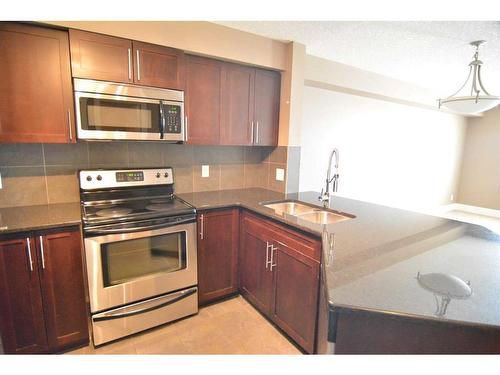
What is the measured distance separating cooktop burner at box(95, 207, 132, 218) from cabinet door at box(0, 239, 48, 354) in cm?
41

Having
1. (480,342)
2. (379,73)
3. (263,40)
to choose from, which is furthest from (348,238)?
(379,73)

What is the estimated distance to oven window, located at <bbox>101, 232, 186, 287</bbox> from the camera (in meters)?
1.78

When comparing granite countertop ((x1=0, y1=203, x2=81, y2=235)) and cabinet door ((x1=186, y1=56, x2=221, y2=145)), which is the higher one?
cabinet door ((x1=186, y1=56, x2=221, y2=145))

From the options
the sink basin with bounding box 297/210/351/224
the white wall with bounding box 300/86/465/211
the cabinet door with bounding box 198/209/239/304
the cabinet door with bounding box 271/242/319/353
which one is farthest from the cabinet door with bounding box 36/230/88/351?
the white wall with bounding box 300/86/465/211

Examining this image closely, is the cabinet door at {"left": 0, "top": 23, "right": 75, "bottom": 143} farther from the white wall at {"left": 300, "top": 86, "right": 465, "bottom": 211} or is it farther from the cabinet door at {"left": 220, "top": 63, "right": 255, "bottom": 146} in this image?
the white wall at {"left": 300, "top": 86, "right": 465, "bottom": 211}

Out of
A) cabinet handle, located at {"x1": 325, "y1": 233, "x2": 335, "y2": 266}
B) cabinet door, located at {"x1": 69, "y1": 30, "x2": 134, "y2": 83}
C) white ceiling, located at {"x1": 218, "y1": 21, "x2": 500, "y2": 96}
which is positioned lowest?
cabinet handle, located at {"x1": 325, "y1": 233, "x2": 335, "y2": 266}

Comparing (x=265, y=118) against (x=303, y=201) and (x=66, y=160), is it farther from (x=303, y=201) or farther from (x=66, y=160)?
(x=66, y=160)

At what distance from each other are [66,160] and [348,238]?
7.01 ft

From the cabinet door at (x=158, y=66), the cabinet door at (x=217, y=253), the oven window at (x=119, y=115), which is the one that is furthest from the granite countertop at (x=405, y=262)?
the cabinet door at (x=158, y=66)

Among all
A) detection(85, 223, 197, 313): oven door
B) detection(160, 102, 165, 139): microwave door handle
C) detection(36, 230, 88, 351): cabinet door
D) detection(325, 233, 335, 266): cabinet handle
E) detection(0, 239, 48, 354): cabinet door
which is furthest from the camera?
detection(160, 102, 165, 139): microwave door handle

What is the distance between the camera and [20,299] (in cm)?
159

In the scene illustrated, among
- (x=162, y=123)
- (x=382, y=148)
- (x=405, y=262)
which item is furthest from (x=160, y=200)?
(x=382, y=148)

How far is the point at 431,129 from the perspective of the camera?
5410 millimetres

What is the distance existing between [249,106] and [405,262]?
6.32 feet
